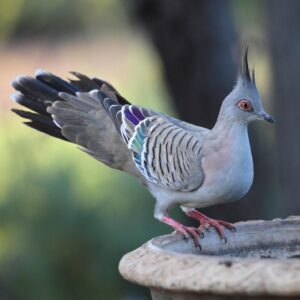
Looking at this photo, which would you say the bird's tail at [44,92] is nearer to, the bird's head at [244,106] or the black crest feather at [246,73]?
the bird's head at [244,106]

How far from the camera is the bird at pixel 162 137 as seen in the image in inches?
146

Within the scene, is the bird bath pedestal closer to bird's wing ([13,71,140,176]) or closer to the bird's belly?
the bird's belly

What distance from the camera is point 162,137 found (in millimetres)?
3908

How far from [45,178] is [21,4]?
1.73 metres

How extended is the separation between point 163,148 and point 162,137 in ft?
0.16

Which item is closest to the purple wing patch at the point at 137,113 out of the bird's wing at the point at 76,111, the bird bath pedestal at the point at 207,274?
the bird's wing at the point at 76,111

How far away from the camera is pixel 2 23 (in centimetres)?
641

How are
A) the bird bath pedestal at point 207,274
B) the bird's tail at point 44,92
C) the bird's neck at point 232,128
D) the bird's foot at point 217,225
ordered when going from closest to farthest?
the bird bath pedestal at point 207,274, the bird's foot at point 217,225, the bird's neck at point 232,128, the bird's tail at point 44,92

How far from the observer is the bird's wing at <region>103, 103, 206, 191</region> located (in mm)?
3836

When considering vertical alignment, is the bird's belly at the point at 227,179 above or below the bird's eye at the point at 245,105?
below

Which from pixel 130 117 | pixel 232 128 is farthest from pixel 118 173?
pixel 232 128

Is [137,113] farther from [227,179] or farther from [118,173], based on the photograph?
[118,173]

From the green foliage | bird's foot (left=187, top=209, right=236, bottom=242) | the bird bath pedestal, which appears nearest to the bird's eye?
bird's foot (left=187, top=209, right=236, bottom=242)

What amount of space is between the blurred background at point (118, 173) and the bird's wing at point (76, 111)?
1.03 metres
